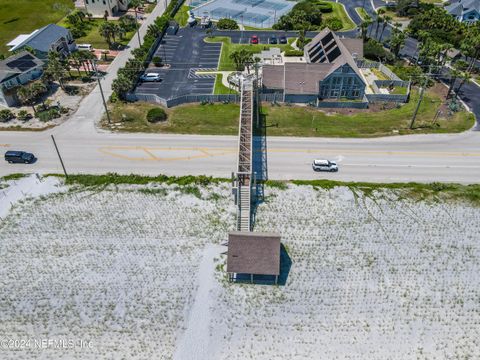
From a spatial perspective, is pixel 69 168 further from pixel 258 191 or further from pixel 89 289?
pixel 258 191

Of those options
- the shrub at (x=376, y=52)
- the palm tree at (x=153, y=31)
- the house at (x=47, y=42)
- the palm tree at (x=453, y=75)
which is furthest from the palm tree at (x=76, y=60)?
the palm tree at (x=453, y=75)

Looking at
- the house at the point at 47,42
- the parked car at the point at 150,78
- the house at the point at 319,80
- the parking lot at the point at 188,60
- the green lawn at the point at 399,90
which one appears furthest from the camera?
the house at the point at 47,42

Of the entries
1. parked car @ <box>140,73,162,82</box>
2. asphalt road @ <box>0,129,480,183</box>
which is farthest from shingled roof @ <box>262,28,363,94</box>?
parked car @ <box>140,73,162,82</box>

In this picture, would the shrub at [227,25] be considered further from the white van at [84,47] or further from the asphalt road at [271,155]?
the asphalt road at [271,155]

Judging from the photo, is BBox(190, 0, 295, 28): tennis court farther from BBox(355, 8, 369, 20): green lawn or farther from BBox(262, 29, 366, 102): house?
BBox(262, 29, 366, 102): house

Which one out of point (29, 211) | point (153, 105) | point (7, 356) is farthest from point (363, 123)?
point (7, 356)

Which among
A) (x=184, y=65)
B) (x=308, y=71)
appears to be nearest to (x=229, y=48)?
(x=184, y=65)

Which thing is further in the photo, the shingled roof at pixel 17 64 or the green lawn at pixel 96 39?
the green lawn at pixel 96 39
